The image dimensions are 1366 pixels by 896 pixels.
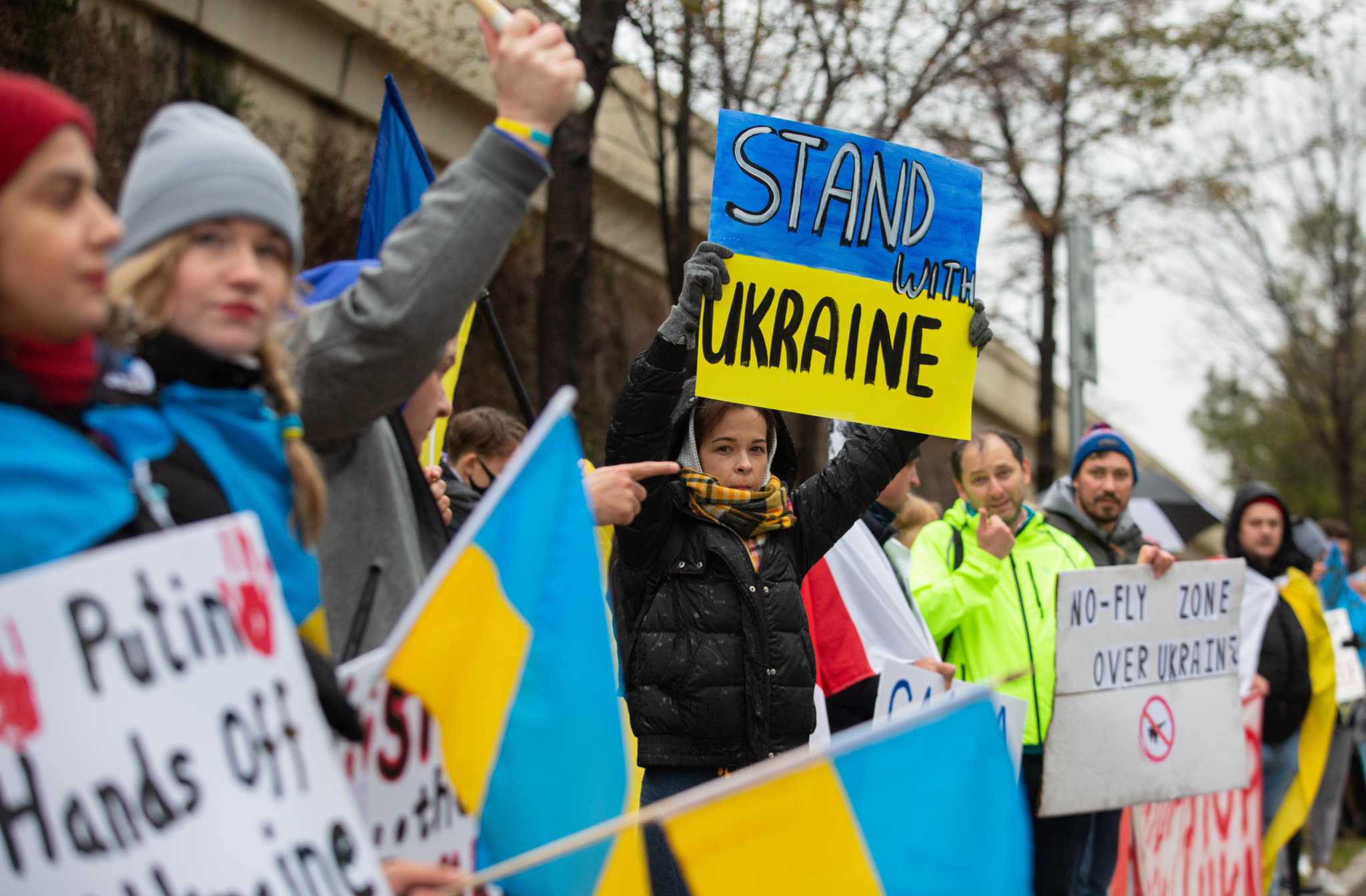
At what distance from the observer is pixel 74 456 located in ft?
6.02

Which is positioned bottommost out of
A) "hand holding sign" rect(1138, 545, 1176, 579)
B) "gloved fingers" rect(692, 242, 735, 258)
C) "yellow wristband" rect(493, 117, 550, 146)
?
"hand holding sign" rect(1138, 545, 1176, 579)

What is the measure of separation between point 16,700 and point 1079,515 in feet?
16.9

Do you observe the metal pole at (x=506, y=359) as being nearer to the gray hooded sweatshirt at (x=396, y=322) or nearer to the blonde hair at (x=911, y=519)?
the gray hooded sweatshirt at (x=396, y=322)

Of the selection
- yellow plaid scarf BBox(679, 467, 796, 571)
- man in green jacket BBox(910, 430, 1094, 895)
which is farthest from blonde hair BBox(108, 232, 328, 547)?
man in green jacket BBox(910, 430, 1094, 895)

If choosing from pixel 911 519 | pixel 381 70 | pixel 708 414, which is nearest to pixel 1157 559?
pixel 911 519

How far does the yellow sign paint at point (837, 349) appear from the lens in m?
4.19

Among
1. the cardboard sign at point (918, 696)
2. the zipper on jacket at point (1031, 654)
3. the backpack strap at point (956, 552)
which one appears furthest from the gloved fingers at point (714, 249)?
the zipper on jacket at point (1031, 654)

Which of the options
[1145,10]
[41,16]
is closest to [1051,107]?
[1145,10]

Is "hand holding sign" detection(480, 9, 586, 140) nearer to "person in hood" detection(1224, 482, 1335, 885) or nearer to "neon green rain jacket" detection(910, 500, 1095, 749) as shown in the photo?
"neon green rain jacket" detection(910, 500, 1095, 749)

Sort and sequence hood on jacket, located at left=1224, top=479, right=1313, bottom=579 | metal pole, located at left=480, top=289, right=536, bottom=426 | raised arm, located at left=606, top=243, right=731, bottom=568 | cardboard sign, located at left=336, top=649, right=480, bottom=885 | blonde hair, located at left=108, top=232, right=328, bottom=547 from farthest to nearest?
hood on jacket, located at left=1224, top=479, right=1313, bottom=579 < metal pole, located at left=480, top=289, right=536, bottom=426 < raised arm, located at left=606, top=243, right=731, bottom=568 < cardboard sign, located at left=336, top=649, right=480, bottom=885 < blonde hair, located at left=108, top=232, right=328, bottom=547

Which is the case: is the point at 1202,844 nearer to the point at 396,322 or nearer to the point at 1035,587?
the point at 1035,587

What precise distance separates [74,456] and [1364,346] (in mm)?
26709

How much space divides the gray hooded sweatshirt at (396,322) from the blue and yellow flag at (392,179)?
1.53m

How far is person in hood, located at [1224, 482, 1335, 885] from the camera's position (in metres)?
8.04
